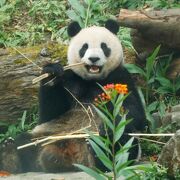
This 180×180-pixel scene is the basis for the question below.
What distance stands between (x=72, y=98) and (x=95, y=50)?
66 centimetres

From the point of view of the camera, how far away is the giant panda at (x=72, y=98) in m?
6.41

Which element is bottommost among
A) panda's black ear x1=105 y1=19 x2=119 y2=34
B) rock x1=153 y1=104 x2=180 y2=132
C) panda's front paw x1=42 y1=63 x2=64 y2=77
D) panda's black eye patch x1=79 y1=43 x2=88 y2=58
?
rock x1=153 y1=104 x2=180 y2=132

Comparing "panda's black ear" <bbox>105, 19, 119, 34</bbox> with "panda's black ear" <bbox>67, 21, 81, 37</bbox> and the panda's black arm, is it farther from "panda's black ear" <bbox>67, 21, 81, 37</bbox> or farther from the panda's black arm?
the panda's black arm

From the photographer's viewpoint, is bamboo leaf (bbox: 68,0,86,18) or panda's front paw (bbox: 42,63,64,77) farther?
bamboo leaf (bbox: 68,0,86,18)

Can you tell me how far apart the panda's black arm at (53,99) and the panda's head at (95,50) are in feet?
0.85

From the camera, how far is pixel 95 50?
6.64 m

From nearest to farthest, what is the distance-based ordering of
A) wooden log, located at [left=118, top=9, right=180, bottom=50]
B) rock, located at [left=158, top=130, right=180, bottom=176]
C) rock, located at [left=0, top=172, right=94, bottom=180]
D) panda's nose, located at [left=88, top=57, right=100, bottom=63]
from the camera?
rock, located at [left=158, top=130, right=180, bottom=176], rock, located at [left=0, top=172, right=94, bottom=180], panda's nose, located at [left=88, top=57, right=100, bottom=63], wooden log, located at [left=118, top=9, right=180, bottom=50]

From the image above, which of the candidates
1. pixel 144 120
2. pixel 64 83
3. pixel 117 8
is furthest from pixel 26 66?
pixel 117 8

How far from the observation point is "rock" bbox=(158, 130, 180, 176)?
15.6ft

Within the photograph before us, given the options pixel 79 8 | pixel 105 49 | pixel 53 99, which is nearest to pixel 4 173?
pixel 53 99

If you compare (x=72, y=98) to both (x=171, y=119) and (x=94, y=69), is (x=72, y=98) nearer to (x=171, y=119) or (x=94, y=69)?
(x=94, y=69)

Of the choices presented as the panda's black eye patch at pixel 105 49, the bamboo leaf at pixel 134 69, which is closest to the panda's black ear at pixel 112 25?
the panda's black eye patch at pixel 105 49

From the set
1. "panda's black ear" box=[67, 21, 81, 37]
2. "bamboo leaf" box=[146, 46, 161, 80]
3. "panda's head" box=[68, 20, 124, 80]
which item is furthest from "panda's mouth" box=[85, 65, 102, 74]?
"bamboo leaf" box=[146, 46, 161, 80]

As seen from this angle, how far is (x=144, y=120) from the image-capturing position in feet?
21.8
